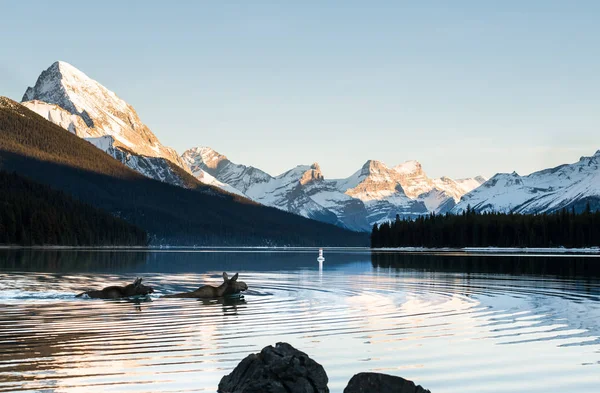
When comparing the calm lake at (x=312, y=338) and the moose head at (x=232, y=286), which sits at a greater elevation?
the moose head at (x=232, y=286)

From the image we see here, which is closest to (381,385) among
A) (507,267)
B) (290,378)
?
(290,378)

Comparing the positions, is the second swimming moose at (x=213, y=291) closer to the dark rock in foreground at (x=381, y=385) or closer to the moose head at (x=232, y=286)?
the moose head at (x=232, y=286)

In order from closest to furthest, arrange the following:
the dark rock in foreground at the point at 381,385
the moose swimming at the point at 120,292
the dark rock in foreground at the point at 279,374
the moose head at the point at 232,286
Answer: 1. the dark rock in foreground at the point at 381,385
2. the dark rock in foreground at the point at 279,374
3. the moose swimming at the point at 120,292
4. the moose head at the point at 232,286

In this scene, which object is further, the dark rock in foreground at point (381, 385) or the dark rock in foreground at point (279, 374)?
the dark rock in foreground at point (279, 374)

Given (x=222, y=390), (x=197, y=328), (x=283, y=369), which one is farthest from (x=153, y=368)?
(x=197, y=328)

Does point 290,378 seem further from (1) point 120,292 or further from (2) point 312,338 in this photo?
(1) point 120,292

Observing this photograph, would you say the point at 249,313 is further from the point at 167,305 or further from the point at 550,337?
the point at 550,337

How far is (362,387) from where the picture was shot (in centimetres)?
1545

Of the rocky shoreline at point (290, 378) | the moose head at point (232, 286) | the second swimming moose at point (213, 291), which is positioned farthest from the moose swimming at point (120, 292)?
the rocky shoreline at point (290, 378)

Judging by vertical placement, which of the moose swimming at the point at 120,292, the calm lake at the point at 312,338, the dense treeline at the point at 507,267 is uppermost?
the dense treeline at the point at 507,267

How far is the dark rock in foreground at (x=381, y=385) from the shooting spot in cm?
1534

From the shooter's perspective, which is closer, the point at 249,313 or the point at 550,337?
the point at 550,337

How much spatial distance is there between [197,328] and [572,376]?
13.6m

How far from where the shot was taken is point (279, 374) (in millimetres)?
A: 15688
